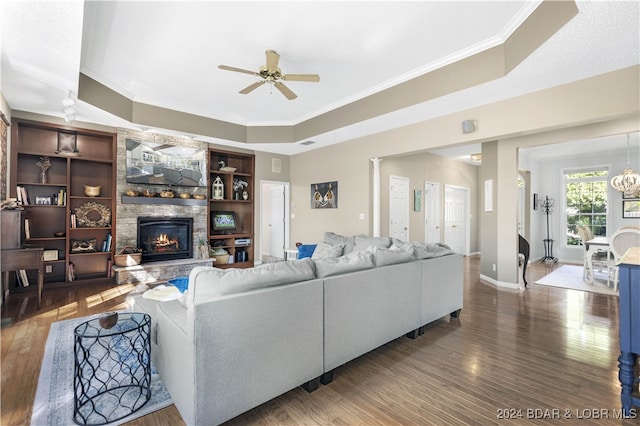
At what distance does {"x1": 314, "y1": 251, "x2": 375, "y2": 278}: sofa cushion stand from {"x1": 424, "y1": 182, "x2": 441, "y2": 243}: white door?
17.4 ft

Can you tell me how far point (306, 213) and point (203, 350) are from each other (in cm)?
559

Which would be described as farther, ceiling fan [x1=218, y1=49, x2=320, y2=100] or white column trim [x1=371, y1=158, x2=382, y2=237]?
white column trim [x1=371, y1=158, x2=382, y2=237]

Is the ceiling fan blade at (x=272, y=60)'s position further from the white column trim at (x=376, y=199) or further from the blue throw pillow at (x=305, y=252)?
the white column trim at (x=376, y=199)

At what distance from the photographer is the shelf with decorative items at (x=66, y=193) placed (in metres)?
4.67

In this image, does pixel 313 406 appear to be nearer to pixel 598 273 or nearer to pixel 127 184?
pixel 127 184

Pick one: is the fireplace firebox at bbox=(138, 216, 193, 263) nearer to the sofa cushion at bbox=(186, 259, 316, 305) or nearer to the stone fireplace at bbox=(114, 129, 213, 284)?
the stone fireplace at bbox=(114, 129, 213, 284)

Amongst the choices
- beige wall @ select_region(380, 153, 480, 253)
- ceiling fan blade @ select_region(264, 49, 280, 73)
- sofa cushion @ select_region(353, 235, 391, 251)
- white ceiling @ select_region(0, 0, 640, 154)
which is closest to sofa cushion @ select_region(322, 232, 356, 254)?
sofa cushion @ select_region(353, 235, 391, 251)

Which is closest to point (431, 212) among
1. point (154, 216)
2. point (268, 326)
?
point (154, 216)

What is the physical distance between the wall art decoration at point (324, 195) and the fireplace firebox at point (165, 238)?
8.81 ft

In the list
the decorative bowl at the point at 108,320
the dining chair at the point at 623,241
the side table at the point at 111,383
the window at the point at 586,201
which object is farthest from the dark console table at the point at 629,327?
the window at the point at 586,201

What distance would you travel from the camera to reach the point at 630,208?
6.93 meters

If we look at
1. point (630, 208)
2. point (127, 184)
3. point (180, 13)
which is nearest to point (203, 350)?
point (180, 13)

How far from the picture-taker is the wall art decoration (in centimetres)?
641

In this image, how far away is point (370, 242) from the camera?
164 inches
